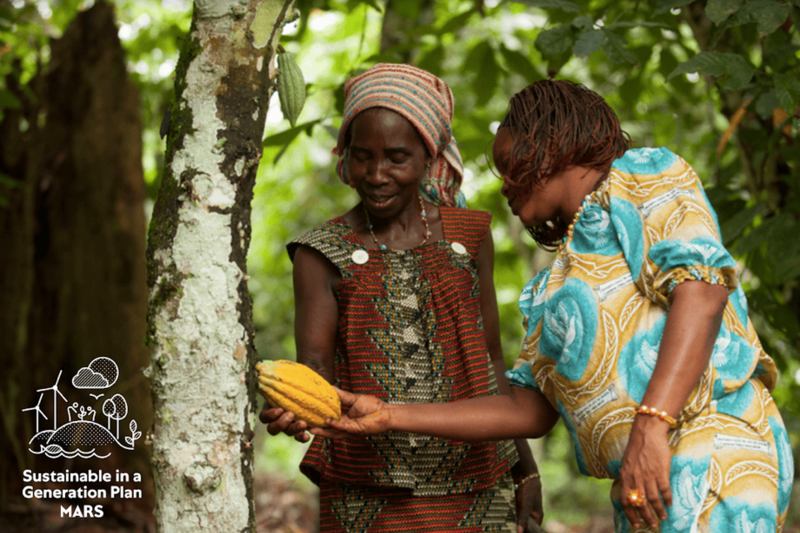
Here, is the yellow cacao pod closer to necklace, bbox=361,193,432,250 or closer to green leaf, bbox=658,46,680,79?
necklace, bbox=361,193,432,250

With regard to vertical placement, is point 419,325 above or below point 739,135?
below

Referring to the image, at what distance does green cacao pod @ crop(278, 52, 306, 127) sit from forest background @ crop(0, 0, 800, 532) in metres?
0.21

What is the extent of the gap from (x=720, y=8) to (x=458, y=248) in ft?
2.84

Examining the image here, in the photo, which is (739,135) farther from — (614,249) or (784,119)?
(614,249)

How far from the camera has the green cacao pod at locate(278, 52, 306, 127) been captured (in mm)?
1386

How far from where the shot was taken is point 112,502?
339 cm

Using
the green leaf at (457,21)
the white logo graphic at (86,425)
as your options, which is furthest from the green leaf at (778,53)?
the white logo graphic at (86,425)

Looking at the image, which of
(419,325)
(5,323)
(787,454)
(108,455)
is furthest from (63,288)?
(787,454)

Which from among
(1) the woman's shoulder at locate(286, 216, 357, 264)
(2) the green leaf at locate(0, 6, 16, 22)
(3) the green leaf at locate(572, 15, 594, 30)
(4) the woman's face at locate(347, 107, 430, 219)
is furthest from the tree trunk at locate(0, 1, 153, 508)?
(3) the green leaf at locate(572, 15, 594, 30)

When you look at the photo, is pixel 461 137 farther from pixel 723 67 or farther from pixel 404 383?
pixel 404 383

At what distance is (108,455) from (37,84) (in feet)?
6.76

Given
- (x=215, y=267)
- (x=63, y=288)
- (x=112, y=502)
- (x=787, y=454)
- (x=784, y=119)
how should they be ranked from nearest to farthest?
1. (x=215, y=267)
2. (x=787, y=454)
3. (x=784, y=119)
4. (x=112, y=502)
5. (x=63, y=288)

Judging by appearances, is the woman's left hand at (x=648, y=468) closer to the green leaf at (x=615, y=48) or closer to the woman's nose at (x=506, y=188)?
the woman's nose at (x=506, y=188)

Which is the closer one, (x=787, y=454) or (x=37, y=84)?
(x=787, y=454)
